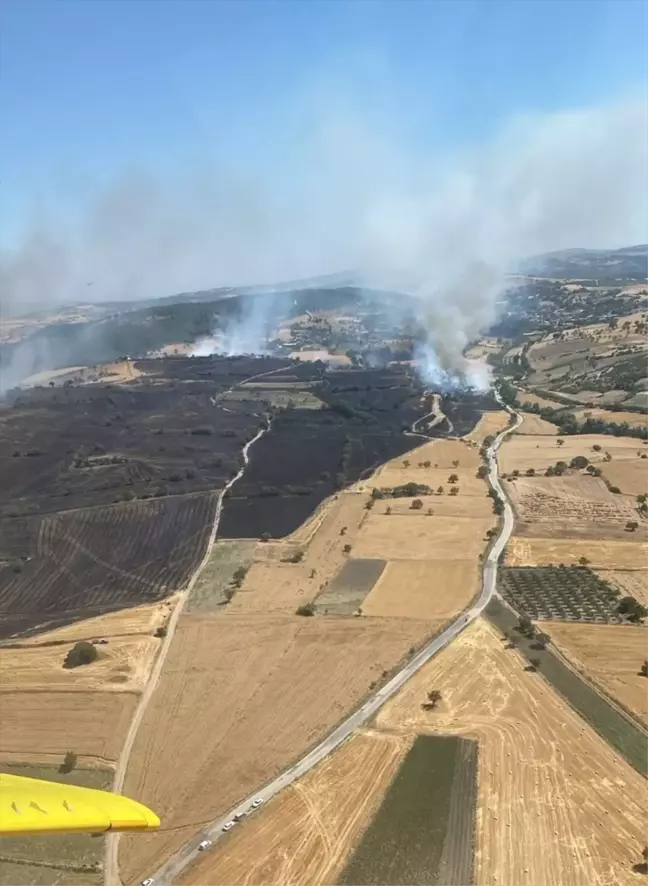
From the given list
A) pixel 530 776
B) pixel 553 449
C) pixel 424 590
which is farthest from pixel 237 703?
pixel 553 449

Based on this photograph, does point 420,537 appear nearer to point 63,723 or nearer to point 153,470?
point 63,723

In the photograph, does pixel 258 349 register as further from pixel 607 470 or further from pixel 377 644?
pixel 377 644

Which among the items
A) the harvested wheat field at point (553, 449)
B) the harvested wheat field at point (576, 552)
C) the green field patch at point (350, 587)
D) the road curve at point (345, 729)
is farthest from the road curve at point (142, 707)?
the harvested wheat field at point (553, 449)

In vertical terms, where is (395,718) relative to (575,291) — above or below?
below

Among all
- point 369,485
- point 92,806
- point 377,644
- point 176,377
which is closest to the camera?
point 92,806

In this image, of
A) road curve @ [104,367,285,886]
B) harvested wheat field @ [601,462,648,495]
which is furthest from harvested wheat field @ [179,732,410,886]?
harvested wheat field @ [601,462,648,495]

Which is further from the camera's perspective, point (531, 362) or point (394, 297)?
point (394, 297)

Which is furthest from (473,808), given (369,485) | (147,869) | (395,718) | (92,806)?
(369,485)
